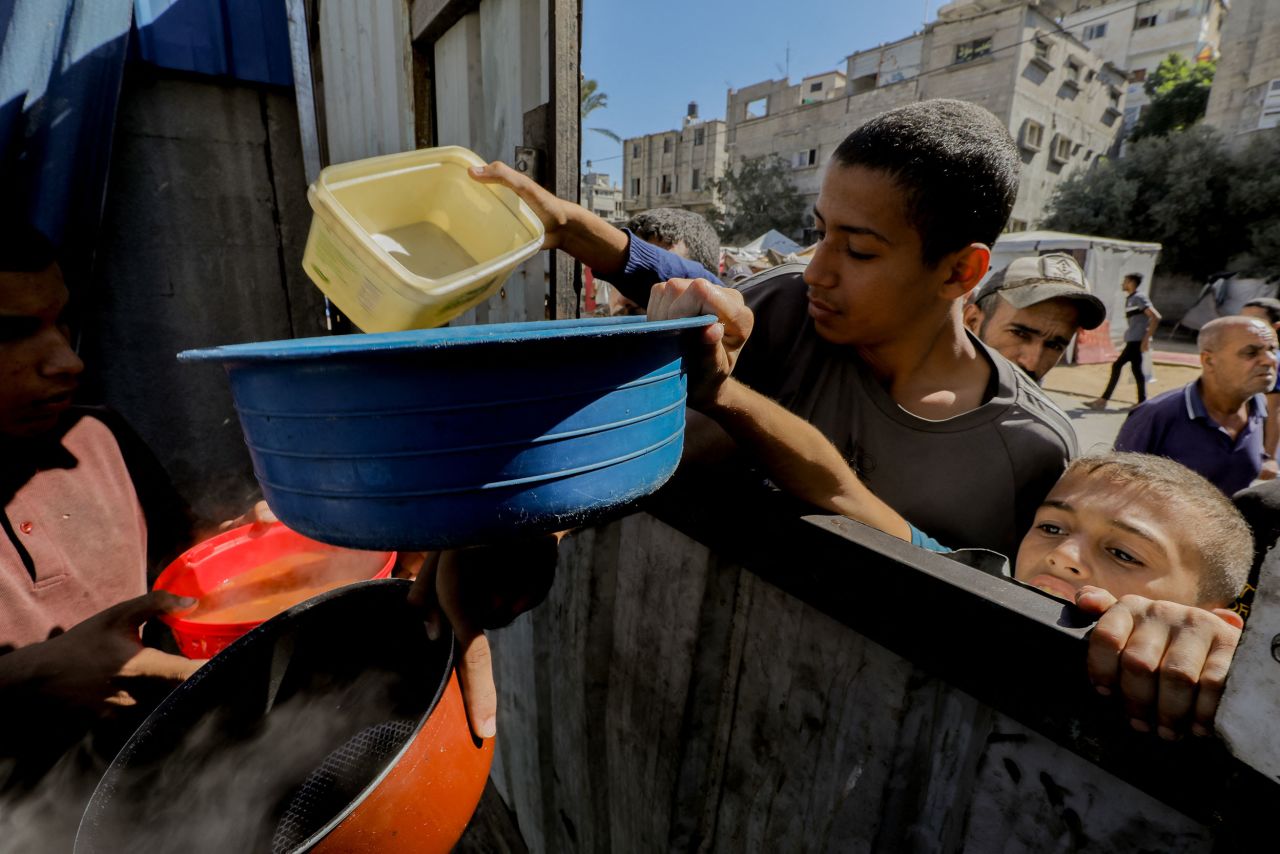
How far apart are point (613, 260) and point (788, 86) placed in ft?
140

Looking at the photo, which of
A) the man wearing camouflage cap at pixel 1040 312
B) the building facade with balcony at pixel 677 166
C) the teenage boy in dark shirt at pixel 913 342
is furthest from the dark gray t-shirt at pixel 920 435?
the building facade with balcony at pixel 677 166

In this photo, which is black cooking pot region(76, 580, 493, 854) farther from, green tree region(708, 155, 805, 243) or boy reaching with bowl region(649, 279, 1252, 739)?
green tree region(708, 155, 805, 243)

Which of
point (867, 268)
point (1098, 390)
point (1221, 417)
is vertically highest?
point (867, 268)

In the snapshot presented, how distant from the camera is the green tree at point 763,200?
3366 cm

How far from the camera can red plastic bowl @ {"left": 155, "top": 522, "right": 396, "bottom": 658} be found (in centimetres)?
154

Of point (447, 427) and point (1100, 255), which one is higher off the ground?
point (447, 427)

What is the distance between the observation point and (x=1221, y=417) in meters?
3.76

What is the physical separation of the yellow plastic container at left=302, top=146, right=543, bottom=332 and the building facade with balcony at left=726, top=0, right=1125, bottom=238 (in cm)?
2789

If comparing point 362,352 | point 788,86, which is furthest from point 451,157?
point 788,86

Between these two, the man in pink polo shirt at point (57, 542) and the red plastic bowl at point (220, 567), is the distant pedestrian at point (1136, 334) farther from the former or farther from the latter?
the man in pink polo shirt at point (57, 542)

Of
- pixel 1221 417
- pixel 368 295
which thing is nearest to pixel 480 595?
pixel 368 295

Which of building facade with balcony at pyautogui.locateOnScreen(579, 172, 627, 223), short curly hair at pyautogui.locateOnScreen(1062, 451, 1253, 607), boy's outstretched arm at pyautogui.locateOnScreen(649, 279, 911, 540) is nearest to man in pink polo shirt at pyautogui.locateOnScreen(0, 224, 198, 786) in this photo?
boy's outstretched arm at pyautogui.locateOnScreen(649, 279, 911, 540)

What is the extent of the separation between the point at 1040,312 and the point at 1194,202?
2830 centimetres

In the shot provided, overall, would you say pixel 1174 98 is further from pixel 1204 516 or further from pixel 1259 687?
pixel 1259 687
